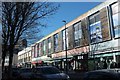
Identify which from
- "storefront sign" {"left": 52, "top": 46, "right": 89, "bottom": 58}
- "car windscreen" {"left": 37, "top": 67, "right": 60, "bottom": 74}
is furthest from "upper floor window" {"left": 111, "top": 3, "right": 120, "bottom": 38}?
"car windscreen" {"left": 37, "top": 67, "right": 60, "bottom": 74}

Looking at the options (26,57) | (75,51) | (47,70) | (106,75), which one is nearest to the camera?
(106,75)

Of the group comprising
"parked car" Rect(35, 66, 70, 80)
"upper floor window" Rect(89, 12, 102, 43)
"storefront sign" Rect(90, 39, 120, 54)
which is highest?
"upper floor window" Rect(89, 12, 102, 43)

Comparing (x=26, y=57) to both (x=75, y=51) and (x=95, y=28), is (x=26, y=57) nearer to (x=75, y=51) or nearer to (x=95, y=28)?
(x=75, y=51)

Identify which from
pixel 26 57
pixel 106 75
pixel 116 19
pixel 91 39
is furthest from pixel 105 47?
pixel 26 57

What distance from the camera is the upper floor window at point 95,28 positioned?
44500mm

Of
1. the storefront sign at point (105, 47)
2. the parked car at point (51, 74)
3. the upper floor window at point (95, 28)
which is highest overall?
the upper floor window at point (95, 28)

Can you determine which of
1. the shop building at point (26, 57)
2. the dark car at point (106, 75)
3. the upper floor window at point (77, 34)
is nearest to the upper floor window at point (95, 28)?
the upper floor window at point (77, 34)

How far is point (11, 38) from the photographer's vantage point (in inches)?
852

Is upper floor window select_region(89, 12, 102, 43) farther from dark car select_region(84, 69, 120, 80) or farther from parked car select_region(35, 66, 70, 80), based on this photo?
dark car select_region(84, 69, 120, 80)

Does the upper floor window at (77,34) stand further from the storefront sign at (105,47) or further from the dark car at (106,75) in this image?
the dark car at (106,75)

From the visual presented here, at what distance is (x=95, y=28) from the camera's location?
46094 mm

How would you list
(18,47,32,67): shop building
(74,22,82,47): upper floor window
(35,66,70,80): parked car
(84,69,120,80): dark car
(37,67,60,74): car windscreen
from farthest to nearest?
(18,47,32,67): shop building, (74,22,82,47): upper floor window, (37,67,60,74): car windscreen, (35,66,70,80): parked car, (84,69,120,80): dark car

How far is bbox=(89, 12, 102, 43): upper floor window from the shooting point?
44500 mm

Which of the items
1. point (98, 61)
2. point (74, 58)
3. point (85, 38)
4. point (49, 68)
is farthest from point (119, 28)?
point (49, 68)
